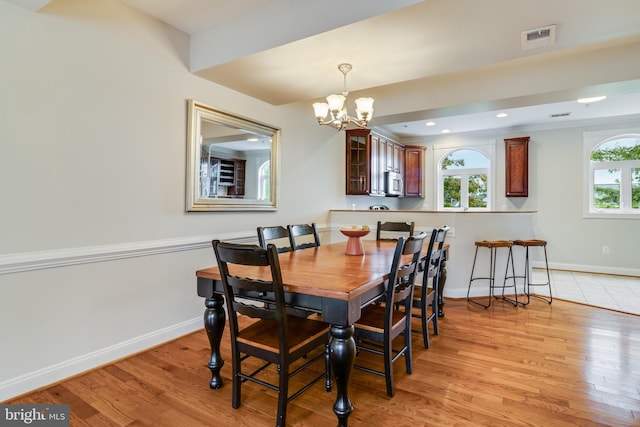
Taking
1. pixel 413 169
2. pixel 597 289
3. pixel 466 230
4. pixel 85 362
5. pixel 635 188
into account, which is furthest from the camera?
pixel 413 169

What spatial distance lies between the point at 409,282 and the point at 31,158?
2418mm

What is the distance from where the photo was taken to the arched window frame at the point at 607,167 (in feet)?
17.9

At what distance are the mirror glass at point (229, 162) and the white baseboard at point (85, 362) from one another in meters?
1.04

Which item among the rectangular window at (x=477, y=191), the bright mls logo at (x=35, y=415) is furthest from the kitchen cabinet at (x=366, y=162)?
the bright mls logo at (x=35, y=415)

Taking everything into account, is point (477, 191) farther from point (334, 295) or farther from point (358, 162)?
point (334, 295)

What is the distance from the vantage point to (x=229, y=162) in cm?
324

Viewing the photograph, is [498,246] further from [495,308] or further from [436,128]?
[436,128]

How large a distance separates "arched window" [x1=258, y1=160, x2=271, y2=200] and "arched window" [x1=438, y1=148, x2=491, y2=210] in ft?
14.6

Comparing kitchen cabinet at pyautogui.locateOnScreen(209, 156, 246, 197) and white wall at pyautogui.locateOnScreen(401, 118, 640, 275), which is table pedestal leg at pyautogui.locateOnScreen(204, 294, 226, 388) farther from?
white wall at pyautogui.locateOnScreen(401, 118, 640, 275)

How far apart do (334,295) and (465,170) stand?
608cm

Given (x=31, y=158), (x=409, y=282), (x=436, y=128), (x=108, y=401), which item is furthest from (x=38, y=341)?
(x=436, y=128)

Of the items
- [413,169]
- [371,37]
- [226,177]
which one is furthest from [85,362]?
[413,169]

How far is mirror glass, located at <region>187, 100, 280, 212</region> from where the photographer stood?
290cm

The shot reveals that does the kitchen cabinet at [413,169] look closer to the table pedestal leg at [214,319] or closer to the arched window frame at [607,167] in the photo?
the arched window frame at [607,167]
